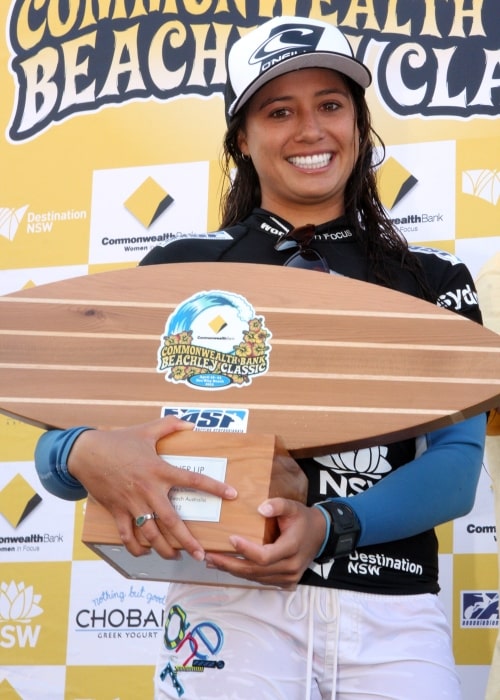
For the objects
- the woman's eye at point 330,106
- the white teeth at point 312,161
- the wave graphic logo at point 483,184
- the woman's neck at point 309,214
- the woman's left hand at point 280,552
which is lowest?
the woman's left hand at point 280,552

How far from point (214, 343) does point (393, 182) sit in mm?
1610

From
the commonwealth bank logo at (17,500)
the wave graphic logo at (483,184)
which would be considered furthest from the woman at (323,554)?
the commonwealth bank logo at (17,500)

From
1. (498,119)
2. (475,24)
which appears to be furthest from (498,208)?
(475,24)

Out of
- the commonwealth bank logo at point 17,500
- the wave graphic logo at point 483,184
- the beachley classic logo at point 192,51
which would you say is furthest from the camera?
the commonwealth bank logo at point 17,500

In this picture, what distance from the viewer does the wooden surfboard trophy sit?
1.61 m

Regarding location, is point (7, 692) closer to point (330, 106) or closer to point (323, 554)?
point (323, 554)

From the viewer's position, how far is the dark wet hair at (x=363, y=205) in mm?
1994

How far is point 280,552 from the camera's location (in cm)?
153

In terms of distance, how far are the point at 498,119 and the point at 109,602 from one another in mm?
1739

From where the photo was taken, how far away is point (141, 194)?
11.3 ft

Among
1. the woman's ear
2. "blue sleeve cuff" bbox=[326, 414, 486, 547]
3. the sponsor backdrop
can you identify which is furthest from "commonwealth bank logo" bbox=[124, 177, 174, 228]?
"blue sleeve cuff" bbox=[326, 414, 486, 547]

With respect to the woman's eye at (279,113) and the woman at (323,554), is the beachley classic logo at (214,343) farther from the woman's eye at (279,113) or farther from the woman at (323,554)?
the woman's eye at (279,113)

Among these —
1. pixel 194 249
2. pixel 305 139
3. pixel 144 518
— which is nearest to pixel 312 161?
pixel 305 139

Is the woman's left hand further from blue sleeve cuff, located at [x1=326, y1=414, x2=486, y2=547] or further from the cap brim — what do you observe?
the cap brim
